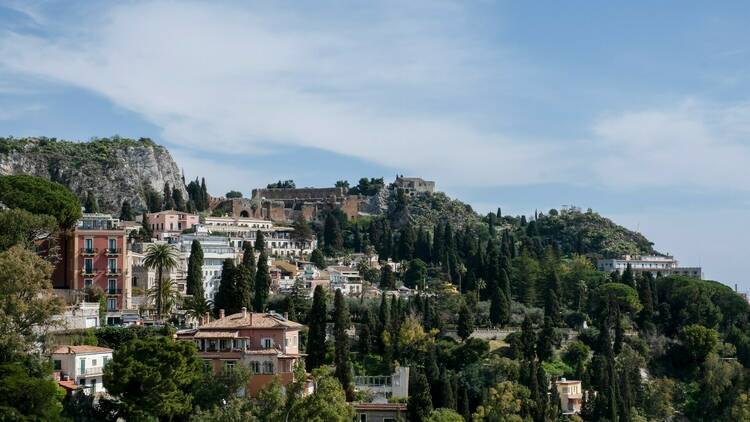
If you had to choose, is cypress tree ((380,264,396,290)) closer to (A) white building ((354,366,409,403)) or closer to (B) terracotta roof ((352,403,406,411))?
(A) white building ((354,366,409,403))

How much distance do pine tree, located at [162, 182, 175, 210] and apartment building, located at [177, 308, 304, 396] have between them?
75.0 m

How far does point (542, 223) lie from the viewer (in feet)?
571

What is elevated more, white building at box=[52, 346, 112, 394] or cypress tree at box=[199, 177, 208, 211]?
cypress tree at box=[199, 177, 208, 211]

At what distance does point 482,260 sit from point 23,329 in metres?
70.4

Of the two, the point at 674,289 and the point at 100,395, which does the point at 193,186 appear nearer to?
the point at 674,289

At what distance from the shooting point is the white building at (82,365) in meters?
56.2

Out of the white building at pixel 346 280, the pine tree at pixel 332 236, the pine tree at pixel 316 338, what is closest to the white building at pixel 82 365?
the pine tree at pixel 316 338

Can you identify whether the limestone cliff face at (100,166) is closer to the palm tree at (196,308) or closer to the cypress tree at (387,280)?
the cypress tree at (387,280)

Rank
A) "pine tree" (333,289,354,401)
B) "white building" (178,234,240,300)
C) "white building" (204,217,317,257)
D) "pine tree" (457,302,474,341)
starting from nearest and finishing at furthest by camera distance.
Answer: "pine tree" (333,289,354,401)
"pine tree" (457,302,474,341)
"white building" (178,234,240,300)
"white building" (204,217,317,257)

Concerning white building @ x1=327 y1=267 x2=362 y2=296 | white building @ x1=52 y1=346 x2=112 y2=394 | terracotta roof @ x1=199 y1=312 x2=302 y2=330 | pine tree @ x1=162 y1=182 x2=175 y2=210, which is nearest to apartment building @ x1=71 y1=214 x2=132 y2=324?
terracotta roof @ x1=199 y1=312 x2=302 y2=330

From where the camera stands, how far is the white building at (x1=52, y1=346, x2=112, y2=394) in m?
56.2

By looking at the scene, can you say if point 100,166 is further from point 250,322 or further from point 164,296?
point 250,322

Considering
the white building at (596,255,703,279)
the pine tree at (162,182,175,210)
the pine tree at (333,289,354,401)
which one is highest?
the pine tree at (162,182,175,210)

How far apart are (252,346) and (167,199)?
271ft
